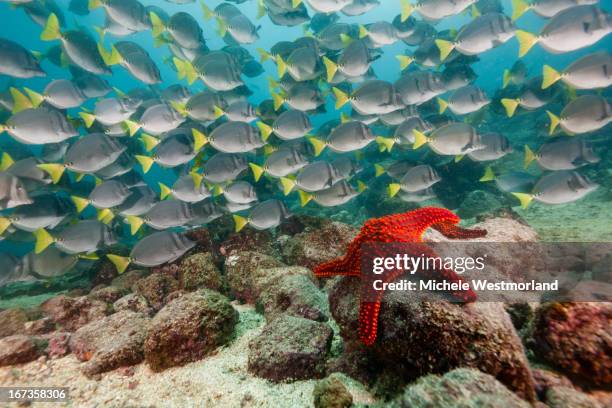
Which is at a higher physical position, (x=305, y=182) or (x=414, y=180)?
(x=414, y=180)

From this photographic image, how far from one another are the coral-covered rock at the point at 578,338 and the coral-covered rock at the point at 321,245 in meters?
3.09

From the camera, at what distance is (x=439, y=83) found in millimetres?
7043

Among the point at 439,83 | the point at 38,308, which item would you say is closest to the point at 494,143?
the point at 439,83

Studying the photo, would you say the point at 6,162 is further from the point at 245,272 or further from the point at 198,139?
the point at 245,272

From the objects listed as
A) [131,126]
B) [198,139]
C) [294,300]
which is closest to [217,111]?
[198,139]

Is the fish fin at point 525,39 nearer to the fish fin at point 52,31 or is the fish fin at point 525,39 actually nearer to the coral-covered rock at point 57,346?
the coral-covered rock at point 57,346

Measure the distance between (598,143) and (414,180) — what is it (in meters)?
9.98

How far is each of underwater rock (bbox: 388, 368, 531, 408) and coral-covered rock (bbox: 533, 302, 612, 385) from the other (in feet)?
2.86

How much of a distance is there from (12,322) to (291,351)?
16.5ft

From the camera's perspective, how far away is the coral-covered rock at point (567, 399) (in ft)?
5.88

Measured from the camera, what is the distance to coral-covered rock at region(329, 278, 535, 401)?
194cm

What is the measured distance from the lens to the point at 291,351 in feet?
9.23

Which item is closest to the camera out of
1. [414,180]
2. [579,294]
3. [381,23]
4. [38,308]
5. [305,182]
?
[579,294]

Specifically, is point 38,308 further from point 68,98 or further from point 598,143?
point 598,143
